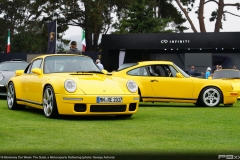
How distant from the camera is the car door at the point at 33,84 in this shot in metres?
12.6

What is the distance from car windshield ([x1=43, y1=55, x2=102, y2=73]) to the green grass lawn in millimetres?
1066

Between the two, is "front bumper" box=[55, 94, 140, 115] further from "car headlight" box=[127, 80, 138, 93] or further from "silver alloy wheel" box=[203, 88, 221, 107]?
"silver alloy wheel" box=[203, 88, 221, 107]

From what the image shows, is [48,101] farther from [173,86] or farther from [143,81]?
[173,86]

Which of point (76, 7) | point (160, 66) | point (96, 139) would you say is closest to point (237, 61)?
point (160, 66)

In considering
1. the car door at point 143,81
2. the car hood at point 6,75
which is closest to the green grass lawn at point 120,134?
the car door at point 143,81

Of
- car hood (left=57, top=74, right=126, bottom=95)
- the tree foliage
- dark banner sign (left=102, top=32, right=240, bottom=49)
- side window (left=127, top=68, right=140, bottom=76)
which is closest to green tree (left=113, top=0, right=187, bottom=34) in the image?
the tree foliage

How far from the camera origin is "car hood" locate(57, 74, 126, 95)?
11.5m

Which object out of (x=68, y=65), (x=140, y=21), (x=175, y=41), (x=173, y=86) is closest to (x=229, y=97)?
(x=173, y=86)

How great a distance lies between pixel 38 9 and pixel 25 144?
62.0m

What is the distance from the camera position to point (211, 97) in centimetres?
1705

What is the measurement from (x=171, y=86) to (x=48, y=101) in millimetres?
5489

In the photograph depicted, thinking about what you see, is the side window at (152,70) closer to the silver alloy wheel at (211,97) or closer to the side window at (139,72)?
the side window at (139,72)

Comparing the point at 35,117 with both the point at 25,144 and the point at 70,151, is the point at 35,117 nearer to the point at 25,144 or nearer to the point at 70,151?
the point at 25,144

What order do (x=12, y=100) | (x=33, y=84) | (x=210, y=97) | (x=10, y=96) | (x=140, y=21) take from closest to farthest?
(x=33, y=84), (x=12, y=100), (x=10, y=96), (x=210, y=97), (x=140, y=21)
